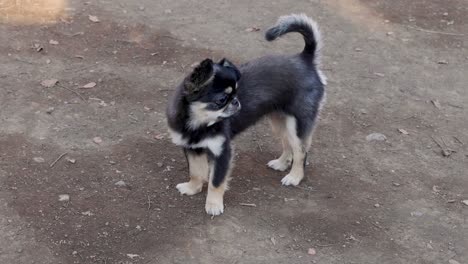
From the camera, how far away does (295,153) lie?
5.07 meters

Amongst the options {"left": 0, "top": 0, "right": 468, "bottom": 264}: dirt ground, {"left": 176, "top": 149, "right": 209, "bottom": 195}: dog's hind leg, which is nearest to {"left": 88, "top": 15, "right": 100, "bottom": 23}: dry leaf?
{"left": 0, "top": 0, "right": 468, "bottom": 264}: dirt ground

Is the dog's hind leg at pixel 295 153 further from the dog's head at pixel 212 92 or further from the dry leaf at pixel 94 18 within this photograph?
the dry leaf at pixel 94 18

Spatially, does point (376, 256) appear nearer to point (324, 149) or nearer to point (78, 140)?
point (324, 149)

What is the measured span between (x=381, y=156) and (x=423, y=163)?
37cm

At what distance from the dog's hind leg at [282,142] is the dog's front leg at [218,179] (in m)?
0.65

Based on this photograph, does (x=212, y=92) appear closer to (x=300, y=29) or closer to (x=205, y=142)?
(x=205, y=142)

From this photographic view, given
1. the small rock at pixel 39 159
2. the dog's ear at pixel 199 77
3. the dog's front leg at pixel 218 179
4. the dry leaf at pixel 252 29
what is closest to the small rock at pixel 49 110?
the small rock at pixel 39 159

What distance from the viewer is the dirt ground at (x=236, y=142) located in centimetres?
450

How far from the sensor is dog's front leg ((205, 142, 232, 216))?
14.9 feet

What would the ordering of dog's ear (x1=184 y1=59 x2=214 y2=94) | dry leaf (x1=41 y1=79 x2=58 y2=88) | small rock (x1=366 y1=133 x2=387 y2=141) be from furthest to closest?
dry leaf (x1=41 y1=79 x2=58 y2=88) → small rock (x1=366 y1=133 x2=387 y2=141) → dog's ear (x1=184 y1=59 x2=214 y2=94)

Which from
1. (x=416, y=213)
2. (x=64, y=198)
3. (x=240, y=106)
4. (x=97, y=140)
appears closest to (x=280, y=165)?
(x=240, y=106)

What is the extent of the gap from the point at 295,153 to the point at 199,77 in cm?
128

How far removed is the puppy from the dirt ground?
0.97ft

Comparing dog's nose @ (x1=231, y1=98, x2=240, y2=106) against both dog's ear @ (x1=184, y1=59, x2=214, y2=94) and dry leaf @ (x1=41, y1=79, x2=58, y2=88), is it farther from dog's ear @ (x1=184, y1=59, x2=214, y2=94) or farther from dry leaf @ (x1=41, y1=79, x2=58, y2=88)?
dry leaf @ (x1=41, y1=79, x2=58, y2=88)
